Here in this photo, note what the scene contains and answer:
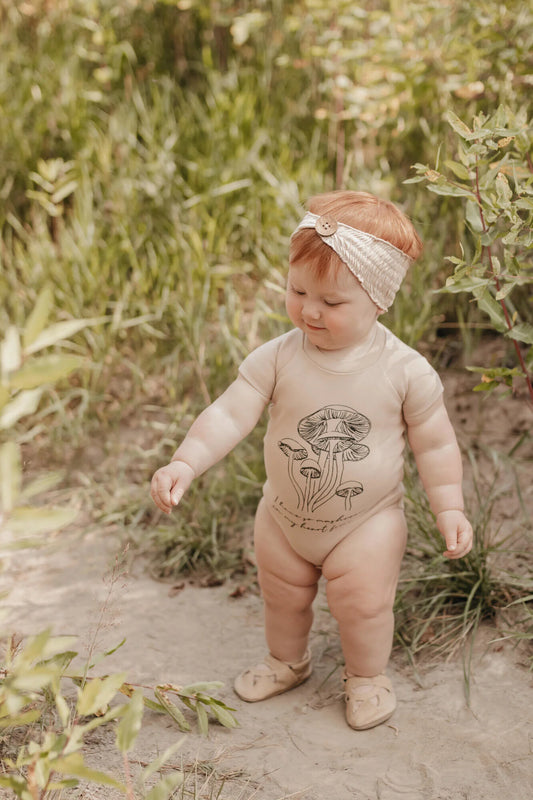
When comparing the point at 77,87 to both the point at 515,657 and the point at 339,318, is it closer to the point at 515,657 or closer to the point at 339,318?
the point at 339,318

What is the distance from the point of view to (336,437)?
1.84 m

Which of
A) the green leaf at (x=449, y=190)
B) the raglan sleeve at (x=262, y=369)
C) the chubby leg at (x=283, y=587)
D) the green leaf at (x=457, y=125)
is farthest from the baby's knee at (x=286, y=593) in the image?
the green leaf at (x=457, y=125)

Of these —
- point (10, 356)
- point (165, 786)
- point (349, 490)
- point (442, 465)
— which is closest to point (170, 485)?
point (349, 490)

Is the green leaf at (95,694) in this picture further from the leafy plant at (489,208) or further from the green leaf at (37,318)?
the leafy plant at (489,208)

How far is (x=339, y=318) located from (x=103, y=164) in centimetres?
234

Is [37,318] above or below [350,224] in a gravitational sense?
above

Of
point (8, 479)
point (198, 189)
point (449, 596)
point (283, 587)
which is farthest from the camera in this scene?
point (198, 189)

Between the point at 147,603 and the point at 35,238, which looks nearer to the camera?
the point at 147,603

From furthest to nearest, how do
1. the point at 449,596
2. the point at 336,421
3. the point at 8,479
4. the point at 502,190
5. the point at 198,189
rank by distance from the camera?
the point at 198,189 < the point at 449,596 < the point at 502,190 < the point at 336,421 < the point at 8,479

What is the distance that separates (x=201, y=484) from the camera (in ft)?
9.73

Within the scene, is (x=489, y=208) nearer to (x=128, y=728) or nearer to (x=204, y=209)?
(x=128, y=728)

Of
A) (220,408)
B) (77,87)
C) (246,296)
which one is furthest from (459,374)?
(77,87)

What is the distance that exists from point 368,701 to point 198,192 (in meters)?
2.41

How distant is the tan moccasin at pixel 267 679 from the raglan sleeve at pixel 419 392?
29.0 inches
